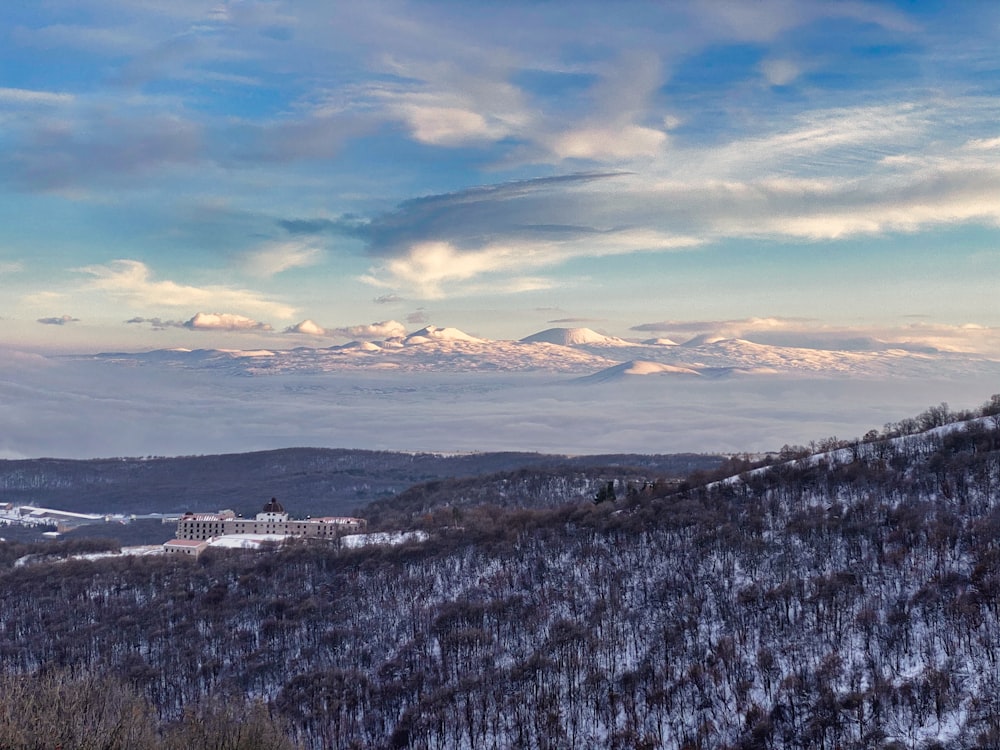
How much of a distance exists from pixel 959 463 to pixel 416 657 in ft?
177

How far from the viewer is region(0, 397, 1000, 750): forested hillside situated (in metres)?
63.4

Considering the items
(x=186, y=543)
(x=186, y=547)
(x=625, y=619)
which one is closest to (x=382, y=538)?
(x=186, y=547)

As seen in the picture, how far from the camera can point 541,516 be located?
353 feet

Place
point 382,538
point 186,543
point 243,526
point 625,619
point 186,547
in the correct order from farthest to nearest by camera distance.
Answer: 1. point 243,526
2. point 186,543
3. point 186,547
4. point 382,538
5. point 625,619

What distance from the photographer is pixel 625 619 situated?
79188mm

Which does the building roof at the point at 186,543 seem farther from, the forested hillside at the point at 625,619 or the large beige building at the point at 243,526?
the forested hillside at the point at 625,619

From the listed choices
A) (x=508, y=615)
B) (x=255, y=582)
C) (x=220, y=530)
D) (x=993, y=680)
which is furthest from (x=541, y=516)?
(x=220, y=530)

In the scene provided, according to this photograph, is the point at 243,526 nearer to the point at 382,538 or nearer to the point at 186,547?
the point at 186,547

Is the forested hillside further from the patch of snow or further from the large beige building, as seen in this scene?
the large beige building

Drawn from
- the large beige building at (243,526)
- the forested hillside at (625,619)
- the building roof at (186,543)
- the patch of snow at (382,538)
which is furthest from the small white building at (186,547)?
the patch of snow at (382,538)

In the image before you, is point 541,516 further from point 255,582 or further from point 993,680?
point 993,680

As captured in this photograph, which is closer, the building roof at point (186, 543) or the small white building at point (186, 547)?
the small white building at point (186, 547)

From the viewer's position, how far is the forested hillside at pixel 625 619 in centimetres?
6341

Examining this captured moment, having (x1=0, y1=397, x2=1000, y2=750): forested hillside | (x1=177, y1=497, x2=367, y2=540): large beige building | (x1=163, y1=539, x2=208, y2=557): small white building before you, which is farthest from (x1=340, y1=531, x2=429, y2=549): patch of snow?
(x1=177, y1=497, x2=367, y2=540): large beige building
